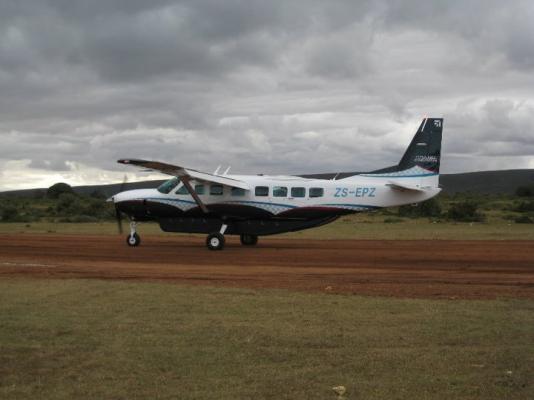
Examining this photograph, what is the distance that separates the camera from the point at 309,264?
68.8ft

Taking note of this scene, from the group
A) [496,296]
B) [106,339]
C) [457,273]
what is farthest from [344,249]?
[106,339]

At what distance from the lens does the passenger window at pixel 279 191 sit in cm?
2716

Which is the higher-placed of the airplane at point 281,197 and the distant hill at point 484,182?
the distant hill at point 484,182

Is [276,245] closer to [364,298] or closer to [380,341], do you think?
[364,298]

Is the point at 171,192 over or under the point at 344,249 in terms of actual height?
over

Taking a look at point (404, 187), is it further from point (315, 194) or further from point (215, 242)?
point (215, 242)

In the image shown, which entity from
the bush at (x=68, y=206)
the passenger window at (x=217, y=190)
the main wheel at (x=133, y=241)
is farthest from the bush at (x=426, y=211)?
the main wheel at (x=133, y=241)

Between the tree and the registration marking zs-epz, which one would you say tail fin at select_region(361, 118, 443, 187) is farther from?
the tree

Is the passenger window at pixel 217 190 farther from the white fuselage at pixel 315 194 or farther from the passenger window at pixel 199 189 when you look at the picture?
the passenger window at pixel 199 189

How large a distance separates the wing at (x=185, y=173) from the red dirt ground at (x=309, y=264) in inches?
102

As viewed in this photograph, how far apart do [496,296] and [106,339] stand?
778 cm

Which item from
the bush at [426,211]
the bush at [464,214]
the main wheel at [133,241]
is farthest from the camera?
the bush at [426,211]

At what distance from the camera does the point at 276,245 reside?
29672mm

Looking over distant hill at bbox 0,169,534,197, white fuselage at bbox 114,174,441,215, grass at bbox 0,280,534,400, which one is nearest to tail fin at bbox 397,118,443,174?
white fuselage at bbox 114,174,441,215
